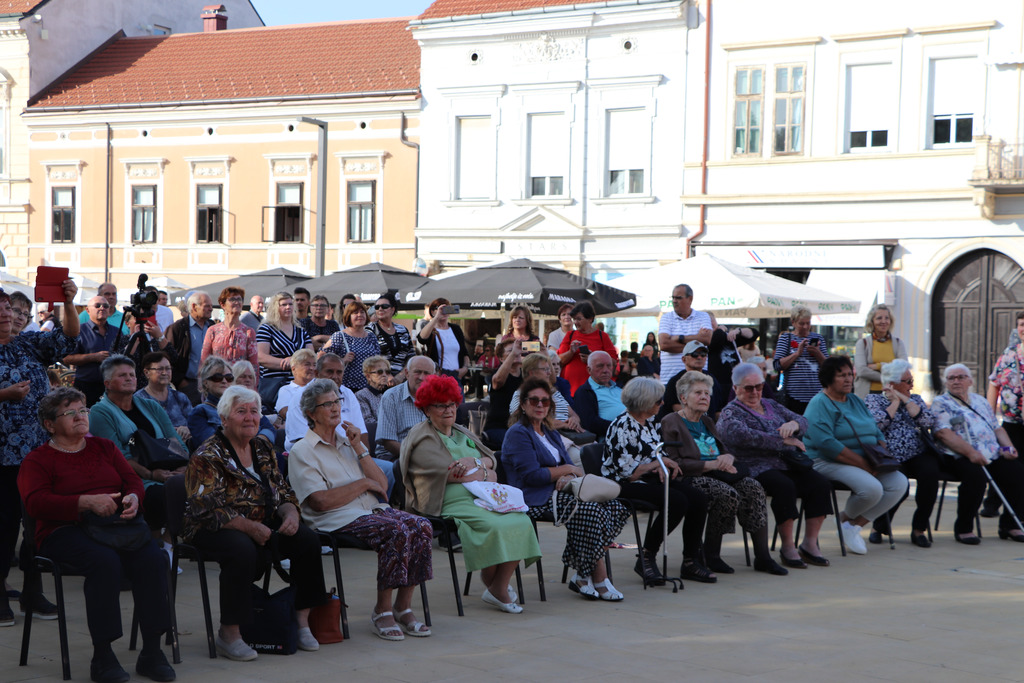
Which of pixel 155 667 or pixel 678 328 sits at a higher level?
pixel 678 328

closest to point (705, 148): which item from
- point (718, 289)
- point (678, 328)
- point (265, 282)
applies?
point (265, 282)

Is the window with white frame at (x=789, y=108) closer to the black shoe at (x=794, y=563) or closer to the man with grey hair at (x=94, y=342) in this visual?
the man with grey hair at (x=94, y=342)

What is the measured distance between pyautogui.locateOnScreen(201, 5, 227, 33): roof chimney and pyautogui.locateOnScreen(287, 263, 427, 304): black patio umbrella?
19089mm

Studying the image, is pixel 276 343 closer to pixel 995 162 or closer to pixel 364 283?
pixel 364 283

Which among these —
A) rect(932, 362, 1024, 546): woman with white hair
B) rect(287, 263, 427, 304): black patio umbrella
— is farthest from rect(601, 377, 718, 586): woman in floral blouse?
rect(287, 263, 427, 304): black patio umbrella

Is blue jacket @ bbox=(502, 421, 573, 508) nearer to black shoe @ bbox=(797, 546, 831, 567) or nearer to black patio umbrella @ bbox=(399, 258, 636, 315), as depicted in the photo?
black shoe @ bbox=(797, 546, 831, 567)

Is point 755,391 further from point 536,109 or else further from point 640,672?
point 536,109

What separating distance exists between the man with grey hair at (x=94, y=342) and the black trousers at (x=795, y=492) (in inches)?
203

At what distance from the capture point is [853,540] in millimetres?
9586

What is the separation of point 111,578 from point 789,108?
20.5m

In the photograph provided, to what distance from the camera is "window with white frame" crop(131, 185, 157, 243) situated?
30.7 metres

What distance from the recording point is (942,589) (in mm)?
8203

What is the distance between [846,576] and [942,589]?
2.17 feet

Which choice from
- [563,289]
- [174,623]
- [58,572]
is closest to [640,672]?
[174,623]
